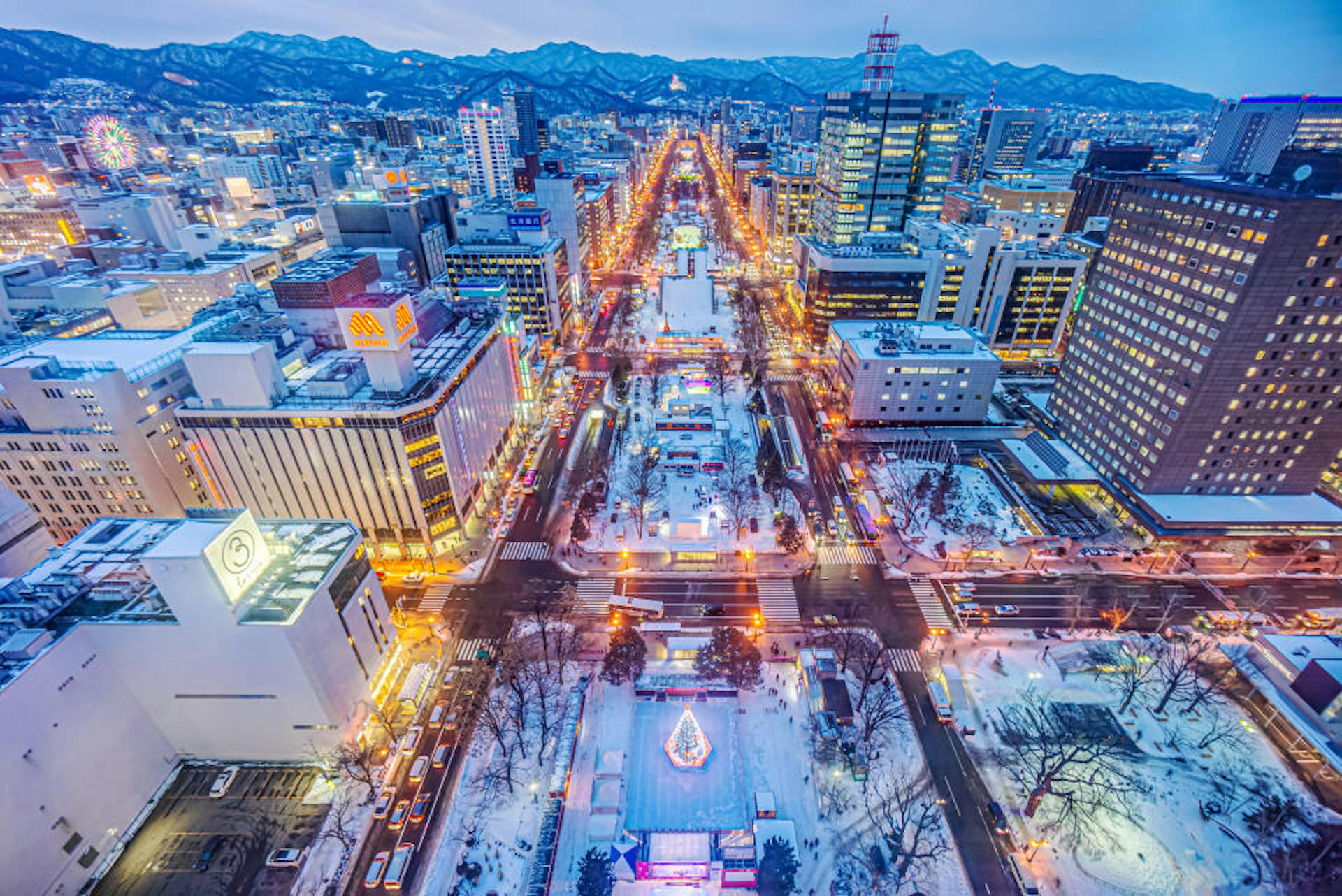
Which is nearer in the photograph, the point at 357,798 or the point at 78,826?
the point at 78,826

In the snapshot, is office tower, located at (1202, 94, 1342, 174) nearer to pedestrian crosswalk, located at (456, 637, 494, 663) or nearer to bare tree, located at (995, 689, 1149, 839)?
bare tree, located at (995, 689, 1149, 839)

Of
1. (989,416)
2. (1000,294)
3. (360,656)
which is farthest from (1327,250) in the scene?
(360,656)

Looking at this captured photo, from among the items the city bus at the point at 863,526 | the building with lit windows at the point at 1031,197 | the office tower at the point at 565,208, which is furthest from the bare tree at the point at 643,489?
the building with lit windows at the point at 1031,197

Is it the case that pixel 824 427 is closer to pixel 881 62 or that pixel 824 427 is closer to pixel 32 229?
pixel 881 62

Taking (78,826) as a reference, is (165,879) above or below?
below

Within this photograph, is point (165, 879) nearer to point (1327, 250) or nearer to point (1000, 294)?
point (1327, 250)

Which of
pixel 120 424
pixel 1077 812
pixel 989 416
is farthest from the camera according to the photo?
pixel 989 416

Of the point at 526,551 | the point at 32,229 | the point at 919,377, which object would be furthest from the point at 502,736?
the point at 32,229

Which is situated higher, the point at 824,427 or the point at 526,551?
the point at 824,427
